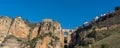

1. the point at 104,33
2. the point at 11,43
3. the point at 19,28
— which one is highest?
the point at 19,28

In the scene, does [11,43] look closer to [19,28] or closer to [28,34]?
[19,28]

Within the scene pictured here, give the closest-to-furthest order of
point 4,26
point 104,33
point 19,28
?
point 104,33, point 4,26, point 19,28

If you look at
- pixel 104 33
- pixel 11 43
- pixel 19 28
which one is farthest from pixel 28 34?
pixel 104 33

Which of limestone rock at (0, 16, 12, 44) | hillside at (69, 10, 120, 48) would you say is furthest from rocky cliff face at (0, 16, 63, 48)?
hillside at (69, 10, 120, 48)

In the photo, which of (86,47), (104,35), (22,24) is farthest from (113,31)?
(22,24)

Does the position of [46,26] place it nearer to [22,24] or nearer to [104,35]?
[22,24]

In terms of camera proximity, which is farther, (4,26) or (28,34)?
(28,34)

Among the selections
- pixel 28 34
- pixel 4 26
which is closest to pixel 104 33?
pixel 28 34

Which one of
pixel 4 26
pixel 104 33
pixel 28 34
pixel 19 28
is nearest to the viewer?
pixel 104 33

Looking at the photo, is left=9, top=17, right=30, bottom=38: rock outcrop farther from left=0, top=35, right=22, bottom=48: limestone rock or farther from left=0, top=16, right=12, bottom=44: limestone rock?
left=0, top=35, right=22, bottom=48: limestone rock

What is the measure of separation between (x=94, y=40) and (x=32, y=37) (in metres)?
37.3

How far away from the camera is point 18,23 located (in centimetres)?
11575

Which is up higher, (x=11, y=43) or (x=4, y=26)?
(x=4, y=26)

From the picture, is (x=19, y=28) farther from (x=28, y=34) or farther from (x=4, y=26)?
(x=4, y=26)
